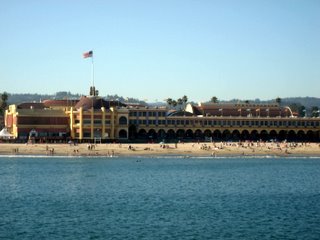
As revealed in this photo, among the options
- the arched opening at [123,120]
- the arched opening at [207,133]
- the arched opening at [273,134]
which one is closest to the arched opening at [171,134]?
the arched opening at [207,133]

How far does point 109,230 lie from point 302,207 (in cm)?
2174

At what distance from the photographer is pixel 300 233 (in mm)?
53656

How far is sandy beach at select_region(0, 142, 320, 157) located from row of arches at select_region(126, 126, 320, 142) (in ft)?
44.5

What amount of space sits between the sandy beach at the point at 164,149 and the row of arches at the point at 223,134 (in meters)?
13.6

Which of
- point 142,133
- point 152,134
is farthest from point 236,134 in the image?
point 142,133

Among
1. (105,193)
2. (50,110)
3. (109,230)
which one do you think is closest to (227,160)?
(50,110)

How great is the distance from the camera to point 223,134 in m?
163

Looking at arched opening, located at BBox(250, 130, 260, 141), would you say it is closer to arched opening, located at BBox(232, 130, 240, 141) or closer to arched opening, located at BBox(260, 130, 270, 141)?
arched opening, located at BBox(260, 130, 270, 141)

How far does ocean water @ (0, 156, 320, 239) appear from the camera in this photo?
54.2 metres

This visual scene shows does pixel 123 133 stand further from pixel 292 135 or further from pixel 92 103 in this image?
pixel 292 135

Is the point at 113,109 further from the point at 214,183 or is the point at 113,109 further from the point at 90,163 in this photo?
the point at 214,183

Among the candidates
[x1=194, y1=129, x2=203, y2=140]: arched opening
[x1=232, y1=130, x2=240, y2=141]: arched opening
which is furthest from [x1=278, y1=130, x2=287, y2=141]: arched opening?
[x1=194, y1=129, x2=203, y2=140]: arched opening

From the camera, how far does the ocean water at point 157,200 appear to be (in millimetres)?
54188

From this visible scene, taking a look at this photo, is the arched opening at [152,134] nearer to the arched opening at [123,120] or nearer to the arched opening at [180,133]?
the arched opening at [180,133]
